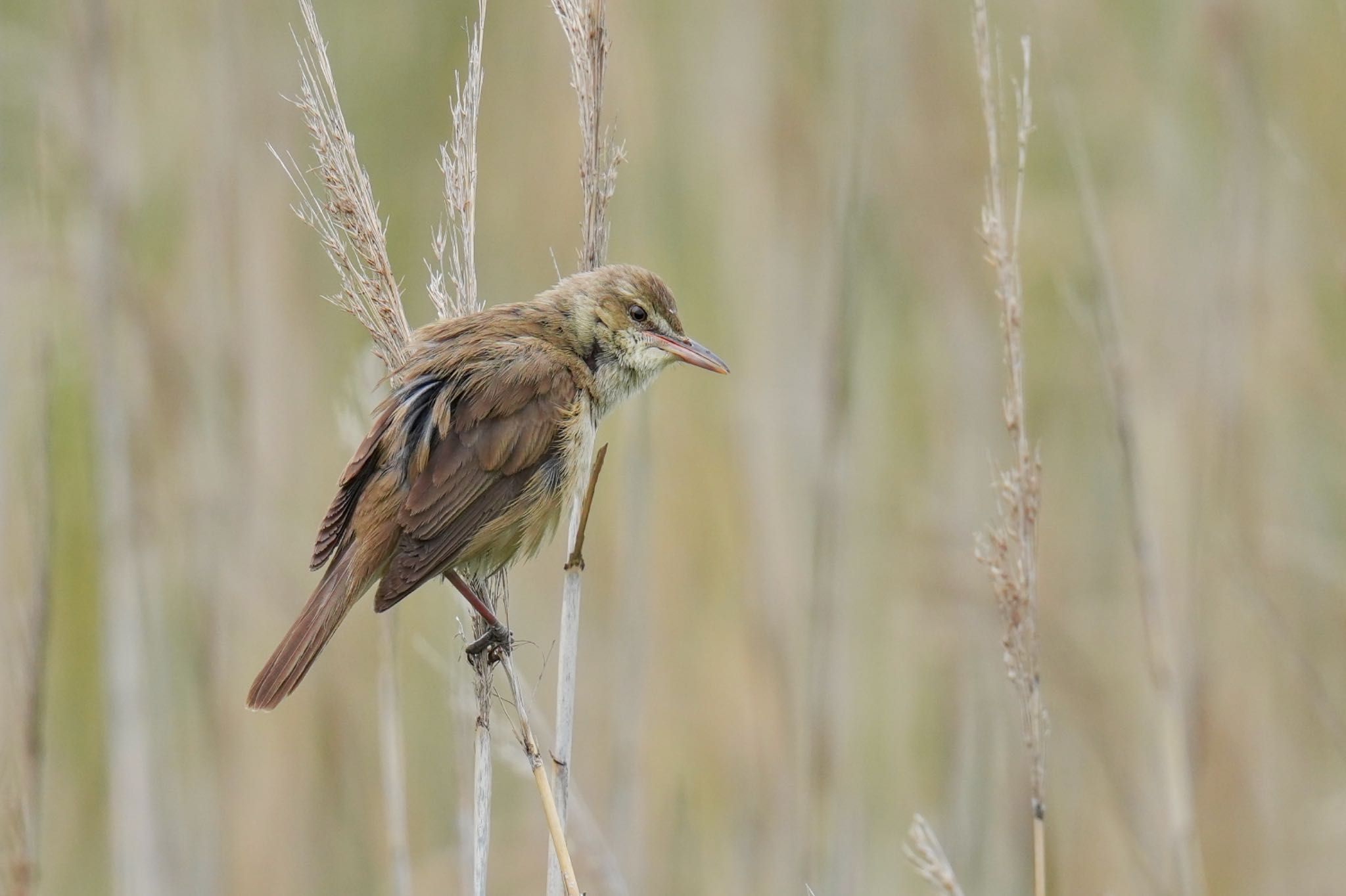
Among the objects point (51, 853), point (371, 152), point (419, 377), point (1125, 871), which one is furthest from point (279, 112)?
point (1125, 871)

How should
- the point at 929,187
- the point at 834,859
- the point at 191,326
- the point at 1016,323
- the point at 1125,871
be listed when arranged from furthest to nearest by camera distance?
the point at 929,187, the point at 191,326, the point at 1125,871, the point at 834,859, the point at 1016,323

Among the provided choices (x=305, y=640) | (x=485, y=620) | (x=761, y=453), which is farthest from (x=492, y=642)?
(x=761, y=453)

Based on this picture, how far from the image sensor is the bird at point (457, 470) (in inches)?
100

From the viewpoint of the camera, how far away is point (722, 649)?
13.0ft

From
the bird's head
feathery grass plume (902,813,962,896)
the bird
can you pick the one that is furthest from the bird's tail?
feathery grass plume (902,813,962,896)

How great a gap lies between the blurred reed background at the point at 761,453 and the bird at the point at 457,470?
429 mm

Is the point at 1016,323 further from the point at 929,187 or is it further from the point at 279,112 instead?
the point at 279,112

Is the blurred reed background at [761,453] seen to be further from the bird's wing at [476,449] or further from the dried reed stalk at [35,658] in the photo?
the dried reed stalk at [35,658]

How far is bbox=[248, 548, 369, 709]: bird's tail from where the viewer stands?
2414 millimetres

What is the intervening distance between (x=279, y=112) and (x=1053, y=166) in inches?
94.5

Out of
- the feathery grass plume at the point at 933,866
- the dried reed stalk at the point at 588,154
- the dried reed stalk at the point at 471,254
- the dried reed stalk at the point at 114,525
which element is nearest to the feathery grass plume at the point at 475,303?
the dried reed stalk at the point at 471,254

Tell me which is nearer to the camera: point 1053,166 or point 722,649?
point 722,649

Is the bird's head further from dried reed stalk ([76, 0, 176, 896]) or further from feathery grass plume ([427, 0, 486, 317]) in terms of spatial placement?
dried reed stalk ([76, 0, 176, 896])

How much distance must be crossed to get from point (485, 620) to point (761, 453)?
4.59 ft
